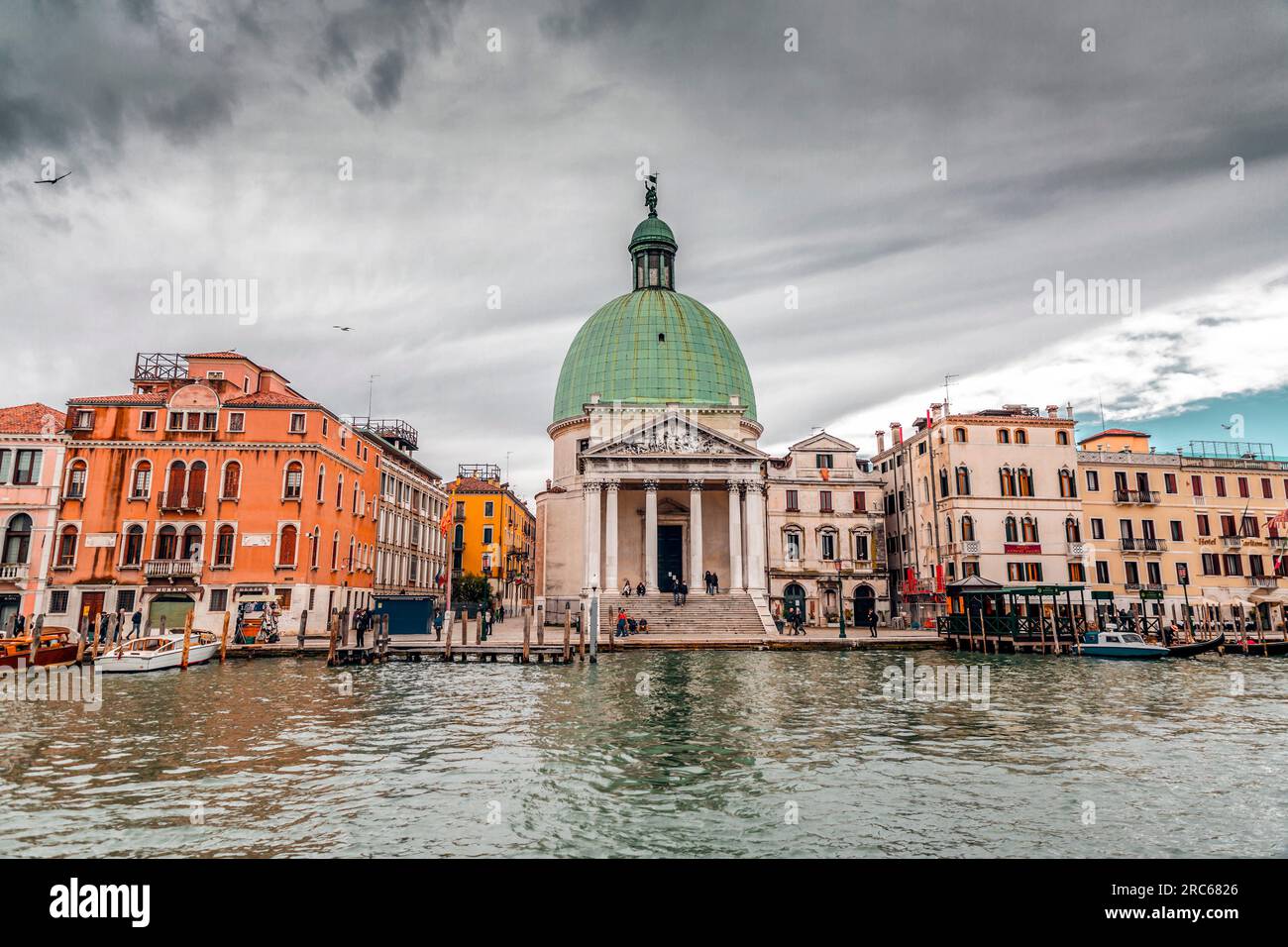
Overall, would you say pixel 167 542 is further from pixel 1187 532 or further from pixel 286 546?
pixel 1187 532

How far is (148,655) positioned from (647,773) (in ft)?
70.7

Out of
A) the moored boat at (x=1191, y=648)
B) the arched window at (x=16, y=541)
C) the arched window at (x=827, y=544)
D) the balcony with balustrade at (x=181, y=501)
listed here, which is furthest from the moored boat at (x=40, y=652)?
the moored boat at (x=1191, y=648)

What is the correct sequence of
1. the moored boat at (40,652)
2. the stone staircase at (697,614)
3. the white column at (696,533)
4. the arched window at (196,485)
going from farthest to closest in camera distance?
the white column at (696,533)
the stone staircase at (697,614)
the arched window at (196,485)
the moored boat at (40,652)

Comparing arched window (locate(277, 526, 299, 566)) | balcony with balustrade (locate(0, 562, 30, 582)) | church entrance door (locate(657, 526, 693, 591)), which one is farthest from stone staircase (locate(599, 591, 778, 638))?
balcony with balustrade (locate(0, 562, 30, 582))

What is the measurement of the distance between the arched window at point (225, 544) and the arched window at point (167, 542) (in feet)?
5.91

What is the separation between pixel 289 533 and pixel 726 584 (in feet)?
78.7

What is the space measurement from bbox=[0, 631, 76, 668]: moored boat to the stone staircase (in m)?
19.5

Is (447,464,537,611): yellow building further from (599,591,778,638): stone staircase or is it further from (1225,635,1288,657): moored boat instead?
(1225,635,1288,657): moored boat

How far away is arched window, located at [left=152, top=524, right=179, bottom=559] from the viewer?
37.3 meters

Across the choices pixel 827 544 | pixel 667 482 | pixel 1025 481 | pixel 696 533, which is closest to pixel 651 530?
pixel 696 533

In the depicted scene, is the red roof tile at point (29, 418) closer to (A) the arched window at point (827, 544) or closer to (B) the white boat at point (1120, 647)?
(A) the arched window at point (827, 544)

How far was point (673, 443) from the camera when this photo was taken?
46281 millimetres

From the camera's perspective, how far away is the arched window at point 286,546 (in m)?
37.4

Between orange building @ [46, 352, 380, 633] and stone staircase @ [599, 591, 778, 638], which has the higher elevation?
orange building @ [46, 352, 380, 633]
